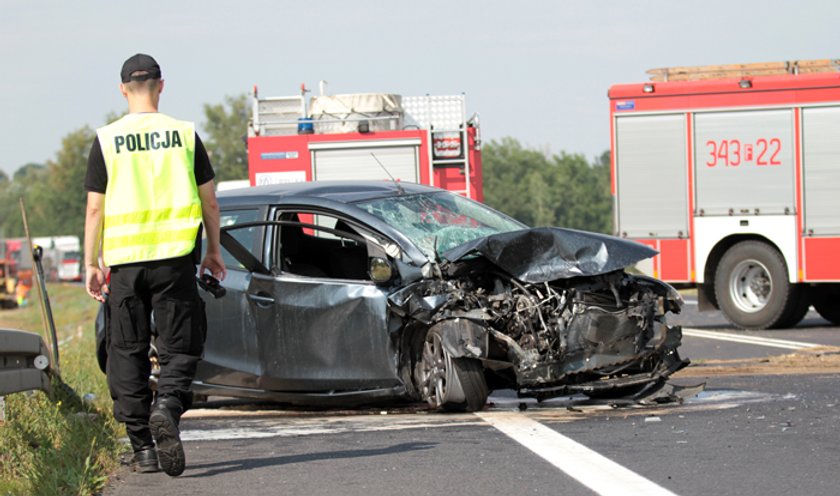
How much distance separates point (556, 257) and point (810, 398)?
1714 millimetres

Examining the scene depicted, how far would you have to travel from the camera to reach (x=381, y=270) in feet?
28.1

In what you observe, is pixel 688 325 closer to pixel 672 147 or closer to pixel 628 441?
pixel 672 147

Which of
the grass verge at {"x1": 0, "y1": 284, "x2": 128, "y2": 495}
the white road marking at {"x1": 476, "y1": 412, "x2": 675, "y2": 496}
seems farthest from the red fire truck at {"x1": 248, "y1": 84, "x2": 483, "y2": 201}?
the white road marking at {"x1": 476, "y1": 412, "x2": 675, "y2": 496}

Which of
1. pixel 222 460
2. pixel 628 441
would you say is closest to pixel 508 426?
pixel 628 441

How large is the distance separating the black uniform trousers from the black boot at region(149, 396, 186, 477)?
6.8 inches

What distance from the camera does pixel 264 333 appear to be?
29.3 feet

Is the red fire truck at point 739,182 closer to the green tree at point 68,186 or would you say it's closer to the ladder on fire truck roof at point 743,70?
the ladder on fire truck roof at point 743,70

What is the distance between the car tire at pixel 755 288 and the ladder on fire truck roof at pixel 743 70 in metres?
2.06

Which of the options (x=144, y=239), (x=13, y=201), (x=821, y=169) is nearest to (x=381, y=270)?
(x=144, y=239)

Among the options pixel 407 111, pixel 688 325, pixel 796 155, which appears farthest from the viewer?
pixel 407 111

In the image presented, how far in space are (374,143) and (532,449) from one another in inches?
470

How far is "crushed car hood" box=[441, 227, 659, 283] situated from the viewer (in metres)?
8.35

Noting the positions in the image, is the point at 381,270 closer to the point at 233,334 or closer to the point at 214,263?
the point at 233,334

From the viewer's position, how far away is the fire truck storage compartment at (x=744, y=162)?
638 inches
